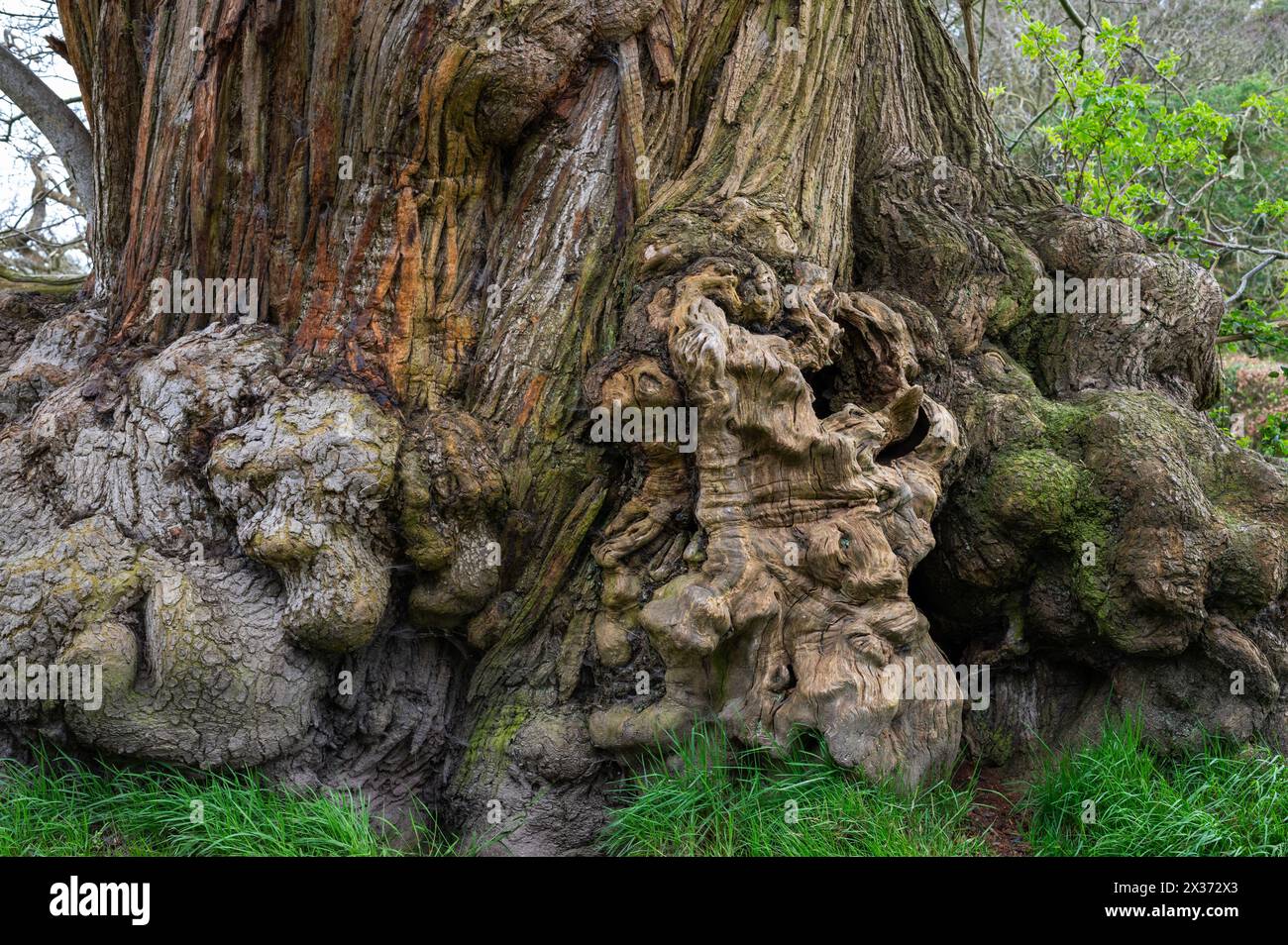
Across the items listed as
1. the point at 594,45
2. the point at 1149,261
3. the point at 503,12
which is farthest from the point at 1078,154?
the point at 503,12

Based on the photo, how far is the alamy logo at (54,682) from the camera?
336 cm

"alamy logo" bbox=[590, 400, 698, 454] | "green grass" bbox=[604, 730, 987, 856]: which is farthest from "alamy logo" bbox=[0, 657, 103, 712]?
"alamy logo" bbox=[590, 400, 698, 454]

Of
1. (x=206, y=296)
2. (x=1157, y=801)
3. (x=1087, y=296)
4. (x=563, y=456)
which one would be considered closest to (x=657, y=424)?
(x=563, y=456)

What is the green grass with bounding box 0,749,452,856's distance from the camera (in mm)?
3336

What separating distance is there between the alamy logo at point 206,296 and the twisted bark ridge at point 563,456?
39mm

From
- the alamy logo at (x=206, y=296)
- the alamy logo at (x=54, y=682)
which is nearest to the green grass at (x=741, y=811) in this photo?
the alamy logo at (x=54, y=682)

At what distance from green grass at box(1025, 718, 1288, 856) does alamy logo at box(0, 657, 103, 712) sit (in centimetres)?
329

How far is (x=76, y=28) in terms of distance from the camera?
15.9ft

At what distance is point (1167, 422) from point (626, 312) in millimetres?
2286

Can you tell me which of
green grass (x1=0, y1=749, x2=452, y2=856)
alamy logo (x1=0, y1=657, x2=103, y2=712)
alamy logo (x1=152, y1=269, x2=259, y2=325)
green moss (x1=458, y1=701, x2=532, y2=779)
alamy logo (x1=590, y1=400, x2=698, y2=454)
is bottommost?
green grass (x1=0, y1=749, x2=452, y2=856)

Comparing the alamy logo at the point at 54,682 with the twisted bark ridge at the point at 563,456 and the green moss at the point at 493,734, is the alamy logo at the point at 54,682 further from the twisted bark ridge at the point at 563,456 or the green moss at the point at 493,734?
the green moss at the point at 493,734

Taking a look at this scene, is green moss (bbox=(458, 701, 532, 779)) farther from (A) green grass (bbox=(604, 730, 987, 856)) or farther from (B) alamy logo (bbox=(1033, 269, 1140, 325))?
(B) alamy logo (bbox=(1033, 269, 1140, 325))

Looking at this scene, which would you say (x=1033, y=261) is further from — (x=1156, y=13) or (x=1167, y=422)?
(x=1156, y=13)

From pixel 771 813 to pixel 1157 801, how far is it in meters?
1.34
